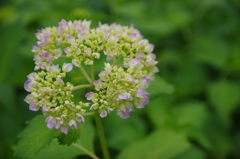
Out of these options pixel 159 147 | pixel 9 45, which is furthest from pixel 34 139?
pixel 9 45

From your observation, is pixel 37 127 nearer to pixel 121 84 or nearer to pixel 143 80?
pixel 121 84

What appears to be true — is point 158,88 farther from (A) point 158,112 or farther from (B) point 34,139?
(A) point 158,112

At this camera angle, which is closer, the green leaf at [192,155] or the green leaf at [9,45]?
the green leaf at [192,155]

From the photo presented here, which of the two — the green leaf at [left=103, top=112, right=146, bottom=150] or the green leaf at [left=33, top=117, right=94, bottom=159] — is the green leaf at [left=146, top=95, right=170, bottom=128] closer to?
the green leaf at [left=103, top=112, right=146, bottom=150]

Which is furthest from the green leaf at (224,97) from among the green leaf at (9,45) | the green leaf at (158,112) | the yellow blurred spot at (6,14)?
the yellow blurred spot at (6,14)

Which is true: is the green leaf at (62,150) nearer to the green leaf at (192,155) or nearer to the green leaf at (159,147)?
the green leaf at (159,147)
